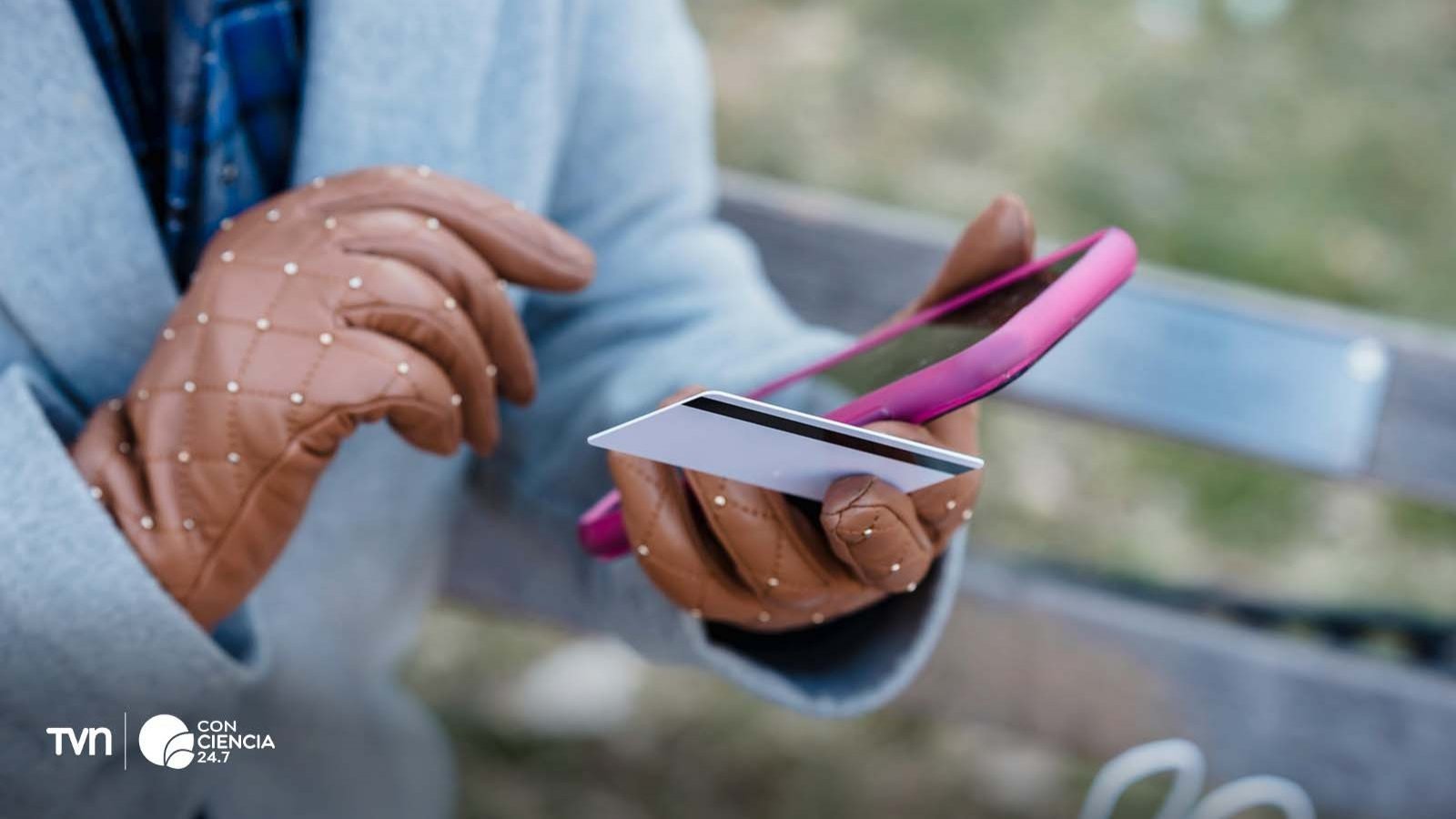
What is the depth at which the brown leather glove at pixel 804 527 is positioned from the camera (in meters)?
0.59

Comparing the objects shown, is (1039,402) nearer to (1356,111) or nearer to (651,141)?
(651,141)

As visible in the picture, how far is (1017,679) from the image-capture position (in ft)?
3.66

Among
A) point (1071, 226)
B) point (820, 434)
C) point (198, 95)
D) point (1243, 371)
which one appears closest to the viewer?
point (820, 434)

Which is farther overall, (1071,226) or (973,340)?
(1071,226)

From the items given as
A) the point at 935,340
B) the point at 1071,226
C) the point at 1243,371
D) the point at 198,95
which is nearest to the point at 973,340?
the point at 935,340

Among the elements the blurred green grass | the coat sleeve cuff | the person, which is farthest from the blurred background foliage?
the coat sleeve cuff

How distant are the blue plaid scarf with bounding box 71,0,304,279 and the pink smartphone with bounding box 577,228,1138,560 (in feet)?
1.08

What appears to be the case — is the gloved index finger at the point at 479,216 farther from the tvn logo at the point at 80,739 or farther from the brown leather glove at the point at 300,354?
the tvn logo at the point at 80,739

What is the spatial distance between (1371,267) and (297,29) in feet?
5.58

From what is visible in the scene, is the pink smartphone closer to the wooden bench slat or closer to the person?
the person

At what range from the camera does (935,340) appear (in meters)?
0.65

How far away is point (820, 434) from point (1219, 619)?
0.77m

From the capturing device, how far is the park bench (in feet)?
3.46

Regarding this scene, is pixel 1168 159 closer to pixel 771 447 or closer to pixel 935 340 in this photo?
pixel 935 340
